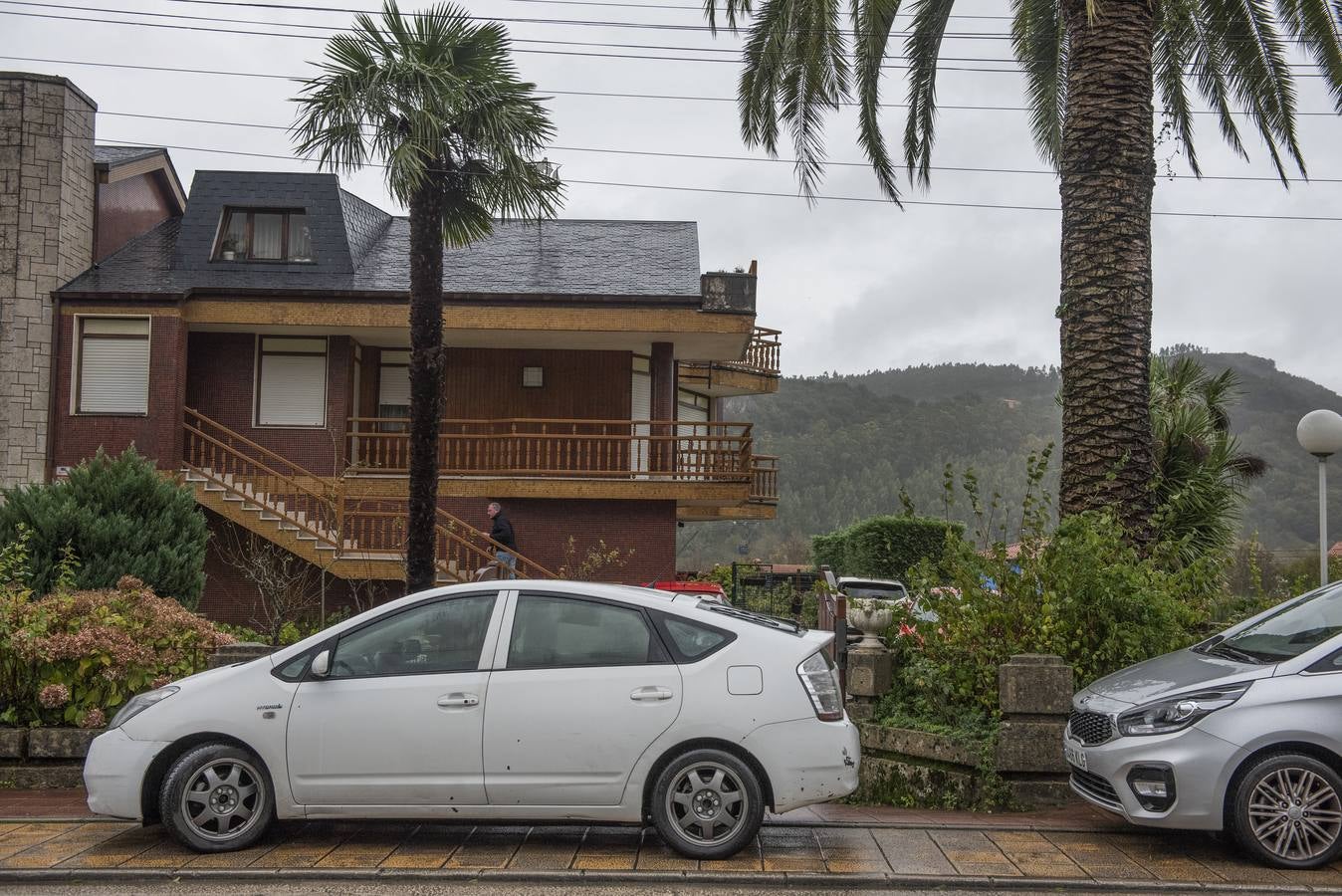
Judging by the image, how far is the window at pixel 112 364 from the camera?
73.2 feet

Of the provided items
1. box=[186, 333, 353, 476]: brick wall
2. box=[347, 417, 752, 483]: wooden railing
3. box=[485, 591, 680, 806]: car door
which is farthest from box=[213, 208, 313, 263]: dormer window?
box=[485, 591, 680, 806]: car door

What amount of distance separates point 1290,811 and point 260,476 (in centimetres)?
1882

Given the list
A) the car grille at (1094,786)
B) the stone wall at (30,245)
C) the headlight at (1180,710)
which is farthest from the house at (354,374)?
the headlight at (1180,710)

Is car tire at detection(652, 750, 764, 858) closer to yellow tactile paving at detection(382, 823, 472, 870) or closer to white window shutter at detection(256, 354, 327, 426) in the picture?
yellow tactile paving at detection(382, 823, 472, 870)

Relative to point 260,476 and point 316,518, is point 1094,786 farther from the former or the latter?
point 260,476

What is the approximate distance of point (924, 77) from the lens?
629 inches

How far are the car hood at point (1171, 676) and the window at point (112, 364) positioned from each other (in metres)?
18.5

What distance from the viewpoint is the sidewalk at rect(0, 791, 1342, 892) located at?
6.93 meters

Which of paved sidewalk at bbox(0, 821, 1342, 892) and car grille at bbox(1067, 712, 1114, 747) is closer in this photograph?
paved sidewalk at bbox(0, 821, 1342, 892)

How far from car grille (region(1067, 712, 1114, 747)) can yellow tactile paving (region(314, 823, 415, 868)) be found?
419 cm

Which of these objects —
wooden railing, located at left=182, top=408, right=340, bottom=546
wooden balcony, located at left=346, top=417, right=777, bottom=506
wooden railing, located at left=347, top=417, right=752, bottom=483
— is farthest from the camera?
wooden railing, located at left=347, top=417, right=752, bottom=483

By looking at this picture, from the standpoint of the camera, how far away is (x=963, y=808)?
29.5ft

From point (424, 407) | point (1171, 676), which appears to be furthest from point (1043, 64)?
point (1171, 676)

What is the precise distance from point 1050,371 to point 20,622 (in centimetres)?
9490
